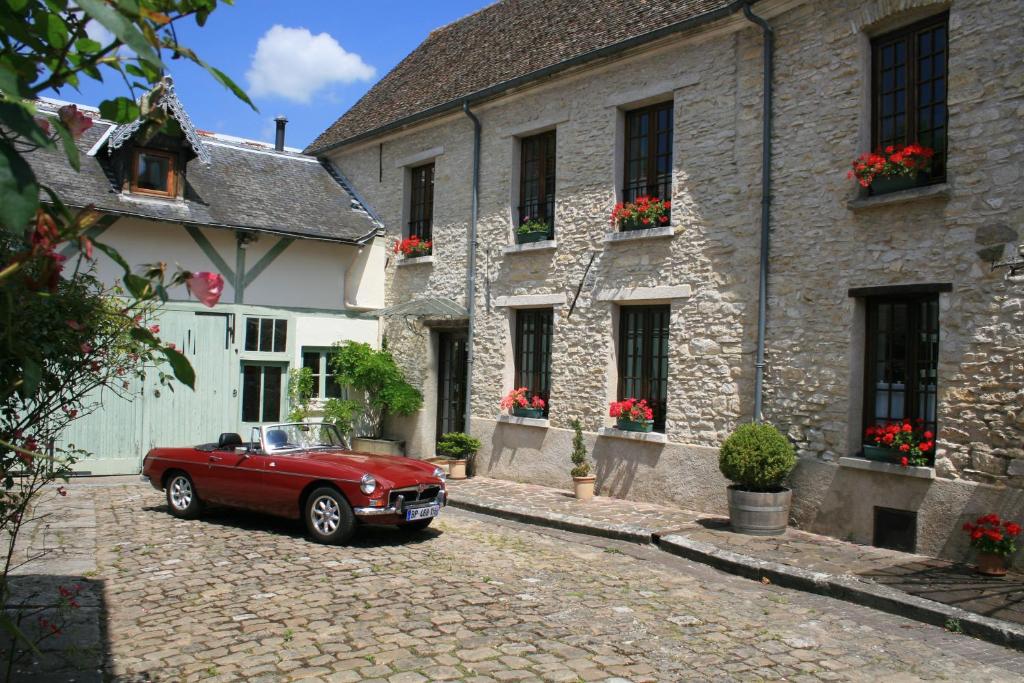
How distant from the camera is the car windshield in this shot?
958cm

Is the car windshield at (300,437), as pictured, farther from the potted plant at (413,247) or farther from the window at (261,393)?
the potted plant at (413,247)

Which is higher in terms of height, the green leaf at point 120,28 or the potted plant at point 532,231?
the potted plant at point 532,231

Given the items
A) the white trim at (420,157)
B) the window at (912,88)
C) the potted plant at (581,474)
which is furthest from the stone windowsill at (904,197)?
the white trim at (420,157)

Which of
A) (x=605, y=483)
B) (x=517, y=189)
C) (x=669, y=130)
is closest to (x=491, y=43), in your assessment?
(x=517, y=189)

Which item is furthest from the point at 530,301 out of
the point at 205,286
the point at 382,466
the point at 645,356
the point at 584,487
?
the point at 205,286

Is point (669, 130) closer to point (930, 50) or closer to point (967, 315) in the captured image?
point (930, 50)

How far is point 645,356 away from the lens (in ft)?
39.1

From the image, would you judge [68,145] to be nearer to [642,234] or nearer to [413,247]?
[642,234]

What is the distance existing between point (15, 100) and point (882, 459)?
8865mm

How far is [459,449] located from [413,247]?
4383 mm

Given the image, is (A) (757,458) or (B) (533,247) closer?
(A) (757,458)

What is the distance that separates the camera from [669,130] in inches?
462

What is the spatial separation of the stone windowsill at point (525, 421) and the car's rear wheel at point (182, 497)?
16.6 feet

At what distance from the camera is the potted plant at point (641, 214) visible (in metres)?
11.5
